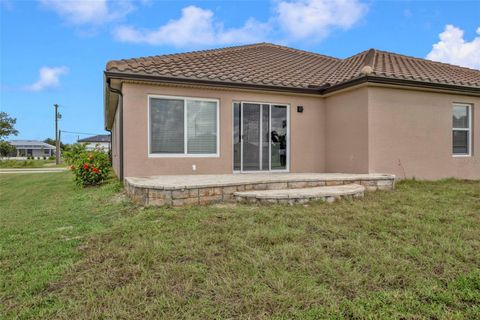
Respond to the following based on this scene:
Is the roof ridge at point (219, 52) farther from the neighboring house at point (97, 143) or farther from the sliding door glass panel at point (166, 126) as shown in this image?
the neighboring house at point (97, 143)

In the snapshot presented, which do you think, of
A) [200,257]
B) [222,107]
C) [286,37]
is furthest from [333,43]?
[200,257]

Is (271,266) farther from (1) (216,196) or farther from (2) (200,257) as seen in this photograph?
(1) (216,196)

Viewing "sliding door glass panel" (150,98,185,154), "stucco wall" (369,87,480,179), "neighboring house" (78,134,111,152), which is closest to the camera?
"sliding door glass panel" (150,98,185,154)

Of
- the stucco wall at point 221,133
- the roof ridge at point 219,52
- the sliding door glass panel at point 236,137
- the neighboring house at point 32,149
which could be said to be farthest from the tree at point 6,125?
the sliding door glass panel at point 236,137

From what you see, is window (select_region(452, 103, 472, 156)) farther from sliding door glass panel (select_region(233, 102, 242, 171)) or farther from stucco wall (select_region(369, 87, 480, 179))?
sliding door glass panel (select_region(233, 102, 242, 171))

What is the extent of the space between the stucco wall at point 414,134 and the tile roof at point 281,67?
558 millimetres

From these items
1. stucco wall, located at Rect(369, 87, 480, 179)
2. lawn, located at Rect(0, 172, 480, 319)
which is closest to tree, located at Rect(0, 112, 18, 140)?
lawn, located at Rect(0, 172, 480, 319)

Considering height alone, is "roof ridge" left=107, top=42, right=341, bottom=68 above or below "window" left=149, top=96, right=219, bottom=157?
above

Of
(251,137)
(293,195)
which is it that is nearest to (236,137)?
(251,137)

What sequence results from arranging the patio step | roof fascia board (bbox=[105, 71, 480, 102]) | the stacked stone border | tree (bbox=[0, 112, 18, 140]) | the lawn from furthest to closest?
tree (bbox=[0, 112, 18, 140]) → roof fascia board (bbox=[105, 71, 480, 102]) → the patio step → the stacked stone border → the lawn

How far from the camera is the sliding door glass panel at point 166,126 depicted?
27.1 feet

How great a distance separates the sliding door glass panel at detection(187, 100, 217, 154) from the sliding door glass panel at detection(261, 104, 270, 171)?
60.1 inches

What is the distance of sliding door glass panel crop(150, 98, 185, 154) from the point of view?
8.25 meters

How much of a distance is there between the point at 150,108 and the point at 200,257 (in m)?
5.61
